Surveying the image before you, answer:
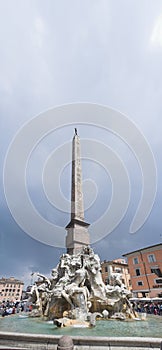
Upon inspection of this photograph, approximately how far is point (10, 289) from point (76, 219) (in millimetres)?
73189

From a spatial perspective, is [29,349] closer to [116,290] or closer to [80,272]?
[80,272]

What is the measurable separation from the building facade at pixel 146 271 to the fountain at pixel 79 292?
1614cm

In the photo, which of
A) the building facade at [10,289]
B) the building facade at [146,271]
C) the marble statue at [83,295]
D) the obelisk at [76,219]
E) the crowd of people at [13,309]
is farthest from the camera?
the building facade at [10,289]

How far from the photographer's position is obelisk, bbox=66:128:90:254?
45.7 ft

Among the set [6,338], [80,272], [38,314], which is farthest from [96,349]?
[38,314]

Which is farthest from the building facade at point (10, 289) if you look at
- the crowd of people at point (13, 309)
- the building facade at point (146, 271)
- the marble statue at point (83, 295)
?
the marble statue at point (83, 295)

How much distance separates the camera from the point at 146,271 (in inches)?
1078

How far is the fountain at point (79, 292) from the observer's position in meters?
9.21

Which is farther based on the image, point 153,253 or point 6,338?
point 153,253

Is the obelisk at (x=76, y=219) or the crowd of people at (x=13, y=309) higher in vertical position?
the obelisk at (x=76, y=219)

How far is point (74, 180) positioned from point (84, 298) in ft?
33.9

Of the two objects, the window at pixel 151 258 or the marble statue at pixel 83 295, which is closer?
the marble statue at pixel 83 295

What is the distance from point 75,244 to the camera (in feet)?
45.2

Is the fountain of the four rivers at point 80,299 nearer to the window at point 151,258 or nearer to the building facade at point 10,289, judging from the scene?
the window at point 151,258
